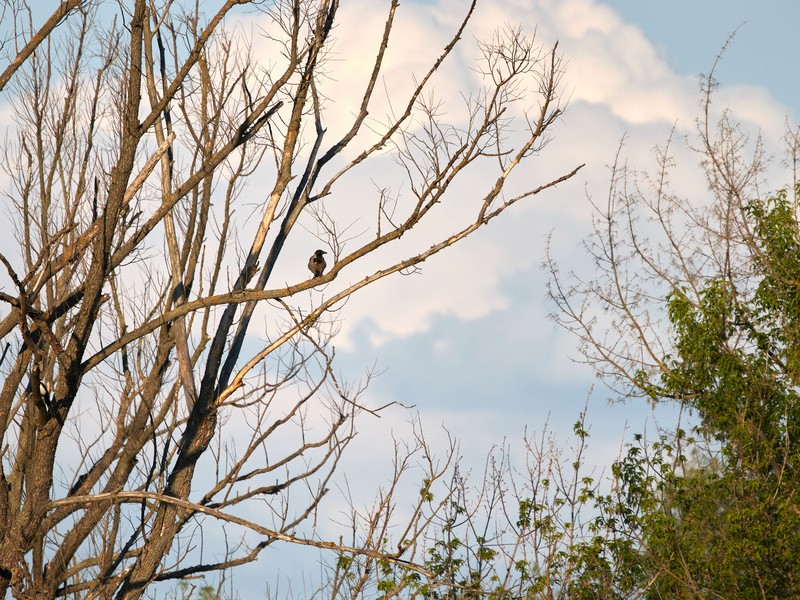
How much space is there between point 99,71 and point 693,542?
9.14 meters

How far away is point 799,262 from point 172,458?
9.93 m

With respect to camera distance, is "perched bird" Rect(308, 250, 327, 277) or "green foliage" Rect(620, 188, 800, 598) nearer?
"perched bird" Rect(308, 250, 327, 277)

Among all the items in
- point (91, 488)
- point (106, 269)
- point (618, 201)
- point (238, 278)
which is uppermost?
point (618, 201)

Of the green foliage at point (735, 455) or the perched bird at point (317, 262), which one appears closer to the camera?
the perched bird at point (317, 262)

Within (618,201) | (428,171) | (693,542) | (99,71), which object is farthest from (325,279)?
(618,201)

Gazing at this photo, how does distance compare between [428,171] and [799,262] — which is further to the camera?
[799,262]

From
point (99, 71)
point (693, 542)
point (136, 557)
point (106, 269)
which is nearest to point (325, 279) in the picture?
point (106, 269)

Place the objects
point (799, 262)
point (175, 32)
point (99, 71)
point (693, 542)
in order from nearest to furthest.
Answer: point (175, 32) → point (99, 71) → point (693, 542) → point (799, 262)

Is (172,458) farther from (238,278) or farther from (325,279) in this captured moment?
(325,279)

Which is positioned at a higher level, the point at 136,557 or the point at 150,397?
the point at 150,397

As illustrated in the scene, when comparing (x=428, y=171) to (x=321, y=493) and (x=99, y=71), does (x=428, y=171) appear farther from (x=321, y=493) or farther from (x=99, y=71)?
(x=99, y=71)

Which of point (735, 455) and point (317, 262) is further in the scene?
point (735, 455)

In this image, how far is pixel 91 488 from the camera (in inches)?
324

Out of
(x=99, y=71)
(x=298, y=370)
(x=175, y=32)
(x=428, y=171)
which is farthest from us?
(x=99, y=71)
